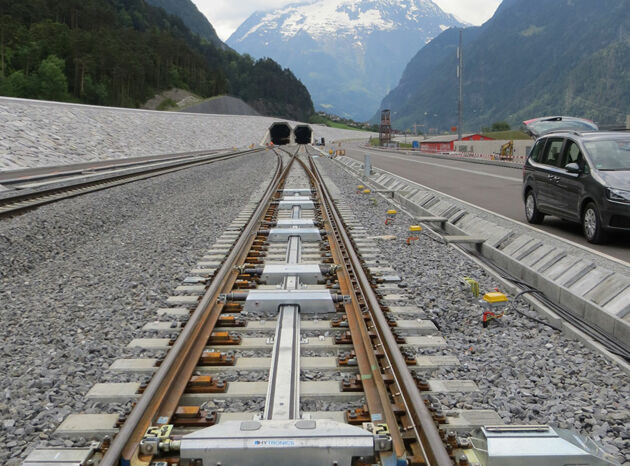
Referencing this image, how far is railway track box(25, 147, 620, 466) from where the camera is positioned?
2955mm

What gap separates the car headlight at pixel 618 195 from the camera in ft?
28.6

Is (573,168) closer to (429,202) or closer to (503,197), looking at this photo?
(429,202)

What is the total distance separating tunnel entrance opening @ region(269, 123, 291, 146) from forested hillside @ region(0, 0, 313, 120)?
73.3ft

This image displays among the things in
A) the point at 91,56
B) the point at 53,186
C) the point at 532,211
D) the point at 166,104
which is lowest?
the point at 53,186

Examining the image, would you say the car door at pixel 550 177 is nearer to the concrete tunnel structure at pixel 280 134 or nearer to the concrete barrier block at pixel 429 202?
the concrete barrier block at pixel 429 202

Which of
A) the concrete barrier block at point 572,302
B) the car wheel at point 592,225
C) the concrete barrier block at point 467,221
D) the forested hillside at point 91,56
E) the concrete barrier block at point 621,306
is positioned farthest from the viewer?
the forested hillside at point 91,56

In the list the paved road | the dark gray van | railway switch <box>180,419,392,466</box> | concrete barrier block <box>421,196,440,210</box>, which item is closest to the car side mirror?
the dark gray van

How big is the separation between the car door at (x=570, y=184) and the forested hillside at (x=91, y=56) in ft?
220

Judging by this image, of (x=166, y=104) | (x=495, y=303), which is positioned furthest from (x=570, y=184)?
(x=166, y=104)

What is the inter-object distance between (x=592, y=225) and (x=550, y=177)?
1.75 meters

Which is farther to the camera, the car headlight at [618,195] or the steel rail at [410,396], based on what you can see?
the car headlight at [618,195]

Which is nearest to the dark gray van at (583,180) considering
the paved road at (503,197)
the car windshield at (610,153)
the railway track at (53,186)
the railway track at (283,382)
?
the car windshield at (610,153)

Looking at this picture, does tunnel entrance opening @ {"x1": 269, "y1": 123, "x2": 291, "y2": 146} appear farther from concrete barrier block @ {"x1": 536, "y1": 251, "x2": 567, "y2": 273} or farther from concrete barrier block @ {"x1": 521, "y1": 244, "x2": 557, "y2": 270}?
concrete barrier block @ {"x1": 536, "y1": 251, "x2": 567, "y2": 273}

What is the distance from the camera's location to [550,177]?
35.9 feet
